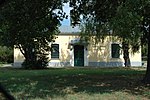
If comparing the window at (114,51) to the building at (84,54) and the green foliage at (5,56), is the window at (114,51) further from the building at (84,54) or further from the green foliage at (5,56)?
the green foliage at (5,56)

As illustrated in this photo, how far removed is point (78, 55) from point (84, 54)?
791mm

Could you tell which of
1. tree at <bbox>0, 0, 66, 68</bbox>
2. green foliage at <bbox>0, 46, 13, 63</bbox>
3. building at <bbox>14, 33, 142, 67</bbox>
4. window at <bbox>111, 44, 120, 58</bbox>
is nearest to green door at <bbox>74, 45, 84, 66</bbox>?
building at <bbox>14, 33, 142, 67</bbox>

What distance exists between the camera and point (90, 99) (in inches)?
436

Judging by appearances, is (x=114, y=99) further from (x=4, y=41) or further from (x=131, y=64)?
(x=131, y=64)

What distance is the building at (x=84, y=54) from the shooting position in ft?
155

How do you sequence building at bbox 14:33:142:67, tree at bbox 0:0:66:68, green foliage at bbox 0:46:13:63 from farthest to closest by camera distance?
green foliage at bbox 0:46:13:63, building at bbox 14:33:142:67, tree at bbox 0:0:66:68

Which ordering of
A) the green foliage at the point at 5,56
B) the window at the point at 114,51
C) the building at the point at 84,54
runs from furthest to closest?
the green foliage at the point at 5,56 < the window at the point at 114,51 < the building at the point at 84,54

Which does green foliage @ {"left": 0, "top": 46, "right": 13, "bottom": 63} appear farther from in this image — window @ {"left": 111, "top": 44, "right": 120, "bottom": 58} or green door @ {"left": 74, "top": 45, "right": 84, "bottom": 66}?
window @ {"left": 111, "top": 44, "right": 120, "bottom": 58}

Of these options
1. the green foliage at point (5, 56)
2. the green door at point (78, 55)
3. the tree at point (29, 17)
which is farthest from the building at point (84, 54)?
the tree at point (29, 17)

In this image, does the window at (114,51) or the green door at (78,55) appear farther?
the green door at (78,55)

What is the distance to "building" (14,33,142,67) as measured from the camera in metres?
47.3

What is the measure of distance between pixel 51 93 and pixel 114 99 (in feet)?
7.81

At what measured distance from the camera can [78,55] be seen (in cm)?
4794

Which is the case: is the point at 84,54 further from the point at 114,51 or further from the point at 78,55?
the point at 114,51
